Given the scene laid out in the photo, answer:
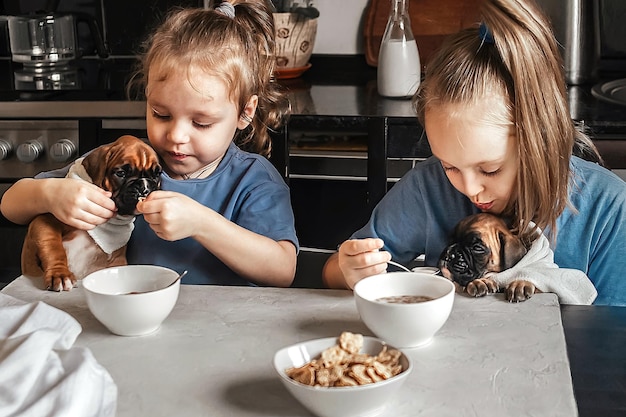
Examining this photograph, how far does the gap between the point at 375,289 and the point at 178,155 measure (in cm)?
58

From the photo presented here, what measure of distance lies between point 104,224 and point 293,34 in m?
1.23

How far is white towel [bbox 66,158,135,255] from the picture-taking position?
Answer: 1.61m

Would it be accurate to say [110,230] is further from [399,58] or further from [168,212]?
[399,58]

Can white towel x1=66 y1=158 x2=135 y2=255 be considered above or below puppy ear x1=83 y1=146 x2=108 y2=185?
below

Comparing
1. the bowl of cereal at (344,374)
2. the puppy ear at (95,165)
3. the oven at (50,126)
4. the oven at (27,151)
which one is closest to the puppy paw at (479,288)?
the bowl of cereal at (344,374)

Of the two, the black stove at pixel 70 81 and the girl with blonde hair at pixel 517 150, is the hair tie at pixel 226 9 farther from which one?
the black stove at pixel 70 81

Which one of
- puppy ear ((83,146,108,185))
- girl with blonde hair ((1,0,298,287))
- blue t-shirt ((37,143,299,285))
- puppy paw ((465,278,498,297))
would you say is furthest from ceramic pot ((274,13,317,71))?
puppy paw ((465,278,498,297))

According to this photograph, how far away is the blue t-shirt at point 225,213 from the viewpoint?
164 cm

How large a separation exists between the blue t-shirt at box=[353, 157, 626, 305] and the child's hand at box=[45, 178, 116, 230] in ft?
1.48

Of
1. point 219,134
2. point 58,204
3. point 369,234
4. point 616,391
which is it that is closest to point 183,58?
point 219,134

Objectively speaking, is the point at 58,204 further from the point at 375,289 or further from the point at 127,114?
Answer: the point at 127,114

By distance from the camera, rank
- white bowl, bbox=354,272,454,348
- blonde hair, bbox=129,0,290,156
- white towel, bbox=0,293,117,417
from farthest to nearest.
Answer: blonde hair, bbox=129,0,290,156 < white bowl, bbox=354,272,454,348 < white towel, bbox=0,293,117,417

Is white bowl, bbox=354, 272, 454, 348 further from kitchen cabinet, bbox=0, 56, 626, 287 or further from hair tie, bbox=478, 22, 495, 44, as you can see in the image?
kitchen cabinet, bbox=0, 56, 626, 287

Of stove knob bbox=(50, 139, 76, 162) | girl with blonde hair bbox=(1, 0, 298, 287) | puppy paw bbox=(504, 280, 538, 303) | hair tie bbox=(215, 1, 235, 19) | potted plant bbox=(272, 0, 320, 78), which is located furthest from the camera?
potted plant bbox=(272, 0, 320, 78)
